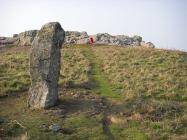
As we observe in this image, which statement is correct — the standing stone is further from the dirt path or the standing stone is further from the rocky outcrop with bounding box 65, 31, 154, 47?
the rocky outcrop with bounding box 65, 31, 154, 47

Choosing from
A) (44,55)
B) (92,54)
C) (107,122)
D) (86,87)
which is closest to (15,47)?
(92,54)

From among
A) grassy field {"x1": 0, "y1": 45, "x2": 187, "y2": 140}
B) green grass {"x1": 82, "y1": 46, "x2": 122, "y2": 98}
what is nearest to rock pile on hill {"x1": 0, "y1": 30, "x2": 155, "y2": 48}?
green grass {"x1": 82, "y1": 46, "x2": 122, "y2": 98}

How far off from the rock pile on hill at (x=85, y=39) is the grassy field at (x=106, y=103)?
60.9 ft

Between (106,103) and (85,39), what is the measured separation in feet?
116

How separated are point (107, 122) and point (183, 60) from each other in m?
20.4

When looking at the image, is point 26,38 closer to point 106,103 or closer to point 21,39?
point 21,39

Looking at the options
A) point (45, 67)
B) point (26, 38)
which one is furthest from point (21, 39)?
point (45, 67)

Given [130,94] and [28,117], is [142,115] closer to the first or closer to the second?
[130,94]

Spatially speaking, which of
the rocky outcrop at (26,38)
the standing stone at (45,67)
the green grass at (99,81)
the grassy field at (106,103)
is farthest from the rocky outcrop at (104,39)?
the standing stone at (45,67)

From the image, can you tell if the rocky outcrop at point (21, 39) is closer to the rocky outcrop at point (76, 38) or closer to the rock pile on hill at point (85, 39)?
the rock pile on hill at point (85, 39)

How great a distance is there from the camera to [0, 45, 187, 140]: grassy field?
17.7m

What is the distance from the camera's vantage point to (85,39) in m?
57.2

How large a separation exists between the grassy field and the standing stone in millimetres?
704

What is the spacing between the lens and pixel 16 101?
22.7 meters
